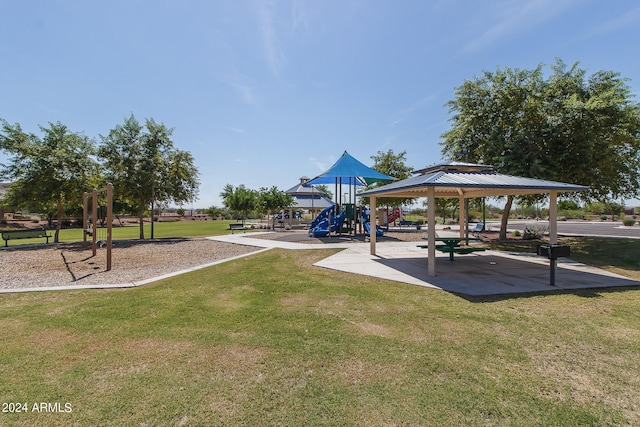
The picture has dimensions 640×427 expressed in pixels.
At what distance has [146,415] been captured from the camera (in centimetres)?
263

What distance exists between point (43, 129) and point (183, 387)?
2173cm

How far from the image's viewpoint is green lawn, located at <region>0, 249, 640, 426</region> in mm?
2674

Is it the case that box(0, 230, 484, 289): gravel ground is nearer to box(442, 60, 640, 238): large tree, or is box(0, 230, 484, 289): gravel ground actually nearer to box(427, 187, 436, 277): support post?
box(427, 187, 436, 277): support post

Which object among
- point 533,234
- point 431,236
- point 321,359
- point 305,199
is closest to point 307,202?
point 305,199

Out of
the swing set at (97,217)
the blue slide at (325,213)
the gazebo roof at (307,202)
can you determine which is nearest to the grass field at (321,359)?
the swing set at (97,217)

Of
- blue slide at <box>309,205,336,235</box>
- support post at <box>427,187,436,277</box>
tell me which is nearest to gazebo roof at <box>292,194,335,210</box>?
blue slide at <box>309,205,336,235</box>

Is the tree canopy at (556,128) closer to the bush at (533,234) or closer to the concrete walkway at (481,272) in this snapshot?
the bush at (533,234)

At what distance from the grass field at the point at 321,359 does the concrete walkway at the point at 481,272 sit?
2.73 ft

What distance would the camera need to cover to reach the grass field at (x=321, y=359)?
2.68 metres

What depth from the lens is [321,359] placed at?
356cm

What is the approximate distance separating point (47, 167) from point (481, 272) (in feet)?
69.4

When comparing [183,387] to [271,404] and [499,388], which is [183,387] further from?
[499,388]

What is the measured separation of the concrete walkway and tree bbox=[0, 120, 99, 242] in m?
16.1

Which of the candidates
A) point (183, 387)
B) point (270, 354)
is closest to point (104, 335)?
point (183, 387)
